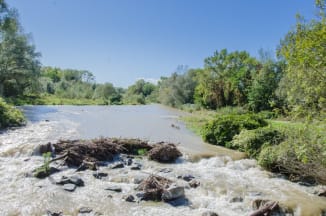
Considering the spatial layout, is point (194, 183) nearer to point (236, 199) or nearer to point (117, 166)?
point (236, 199)

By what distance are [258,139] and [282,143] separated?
2907 millimetres

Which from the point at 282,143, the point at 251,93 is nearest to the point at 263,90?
the point at 251,93

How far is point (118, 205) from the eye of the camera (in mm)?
6953

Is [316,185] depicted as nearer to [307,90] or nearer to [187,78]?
[307,90]

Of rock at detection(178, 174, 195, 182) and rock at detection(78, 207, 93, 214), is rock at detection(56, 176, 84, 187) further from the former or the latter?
rock at detection(178, 174, 195, 182)

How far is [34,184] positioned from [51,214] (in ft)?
7.66

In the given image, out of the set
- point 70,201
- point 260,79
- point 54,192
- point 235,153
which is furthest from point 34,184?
point 260,79

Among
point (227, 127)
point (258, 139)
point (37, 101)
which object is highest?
point (37, 101)

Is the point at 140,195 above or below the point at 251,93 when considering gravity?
below

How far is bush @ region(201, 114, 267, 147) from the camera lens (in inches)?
587

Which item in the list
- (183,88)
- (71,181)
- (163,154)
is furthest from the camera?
(183,88)

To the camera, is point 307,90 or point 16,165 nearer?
point 307,90

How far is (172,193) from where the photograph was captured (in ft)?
24.3

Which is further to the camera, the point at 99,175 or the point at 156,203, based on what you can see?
the point at 99,175
